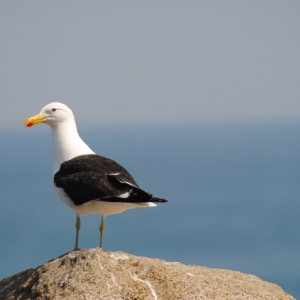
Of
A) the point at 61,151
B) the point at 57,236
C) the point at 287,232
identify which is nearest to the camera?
the point at 61,151

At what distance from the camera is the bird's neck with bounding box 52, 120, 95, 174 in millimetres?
13531

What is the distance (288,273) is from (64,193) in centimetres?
13272

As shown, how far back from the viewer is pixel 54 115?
14.0 metres

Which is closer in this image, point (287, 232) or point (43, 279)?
point (43, 279)

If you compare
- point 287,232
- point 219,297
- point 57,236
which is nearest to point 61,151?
point 219,297

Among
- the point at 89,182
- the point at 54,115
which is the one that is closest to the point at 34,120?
the point at 54,115

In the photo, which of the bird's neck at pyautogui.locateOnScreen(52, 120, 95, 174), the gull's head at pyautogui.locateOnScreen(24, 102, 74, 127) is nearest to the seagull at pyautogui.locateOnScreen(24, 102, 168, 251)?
the bird's neck at pyautogui.locateOnScreen(52, 120, 95, 174)

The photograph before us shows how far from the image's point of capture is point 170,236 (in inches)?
7510

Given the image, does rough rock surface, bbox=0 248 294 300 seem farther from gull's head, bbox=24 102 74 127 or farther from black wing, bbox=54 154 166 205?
gull's head, bbox=24 102 74 127

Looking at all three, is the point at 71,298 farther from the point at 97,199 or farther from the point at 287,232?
the point at 287,232

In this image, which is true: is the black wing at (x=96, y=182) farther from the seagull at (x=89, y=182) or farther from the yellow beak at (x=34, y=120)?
the yellow beak at (x=34, y=120)

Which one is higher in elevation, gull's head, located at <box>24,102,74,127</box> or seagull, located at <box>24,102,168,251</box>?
gull's head, located at <box>24,102,74,127</box>

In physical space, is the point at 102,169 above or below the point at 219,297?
above

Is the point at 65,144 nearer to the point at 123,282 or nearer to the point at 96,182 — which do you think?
the point at 96,182
